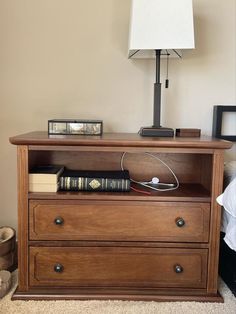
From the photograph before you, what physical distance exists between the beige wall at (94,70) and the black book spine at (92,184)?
0.44 metres

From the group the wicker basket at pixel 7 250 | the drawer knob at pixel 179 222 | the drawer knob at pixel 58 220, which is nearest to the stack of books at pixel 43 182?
the drawer knob at pixel 58 220

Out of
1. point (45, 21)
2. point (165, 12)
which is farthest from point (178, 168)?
point (45, 21)

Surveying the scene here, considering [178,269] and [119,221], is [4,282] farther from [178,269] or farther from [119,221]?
[178,269]

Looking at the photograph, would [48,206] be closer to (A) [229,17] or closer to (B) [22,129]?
(B) [22,129]

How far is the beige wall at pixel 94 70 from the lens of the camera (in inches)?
67.7

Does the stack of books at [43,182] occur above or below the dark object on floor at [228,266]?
above

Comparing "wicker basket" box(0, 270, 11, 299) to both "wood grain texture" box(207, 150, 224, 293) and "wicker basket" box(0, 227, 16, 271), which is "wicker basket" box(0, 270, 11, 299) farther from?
"wood grain texture" box(207, 150, 224, 293)

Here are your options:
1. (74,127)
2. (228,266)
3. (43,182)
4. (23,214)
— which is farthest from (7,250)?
(228,266)

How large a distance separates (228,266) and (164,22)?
119 cm

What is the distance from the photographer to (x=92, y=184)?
1.43 meters

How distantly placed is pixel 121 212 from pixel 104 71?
818mm

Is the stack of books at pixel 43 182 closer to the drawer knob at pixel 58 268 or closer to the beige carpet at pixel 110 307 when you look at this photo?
the drawer knob at pixel 58 268

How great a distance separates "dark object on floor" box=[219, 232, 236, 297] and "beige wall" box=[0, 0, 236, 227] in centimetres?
70

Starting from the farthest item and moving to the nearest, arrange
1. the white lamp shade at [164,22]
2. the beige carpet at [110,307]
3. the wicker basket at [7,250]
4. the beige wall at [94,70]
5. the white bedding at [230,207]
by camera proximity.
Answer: the beige wall at [94,70] < the wicker basket at [7,250] < the white lamp shade at [164,22] < the beige carpet at [110,307] < the white bedding at [230,207]
